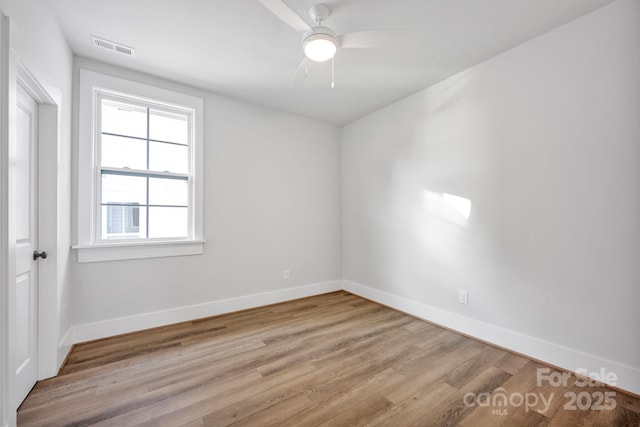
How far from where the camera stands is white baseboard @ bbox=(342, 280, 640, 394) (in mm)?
1785

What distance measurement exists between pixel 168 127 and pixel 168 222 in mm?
1071

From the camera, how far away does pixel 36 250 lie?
1.83 m

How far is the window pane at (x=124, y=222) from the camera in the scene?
2.62 metres

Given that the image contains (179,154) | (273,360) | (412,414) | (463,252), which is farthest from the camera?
(179,154)

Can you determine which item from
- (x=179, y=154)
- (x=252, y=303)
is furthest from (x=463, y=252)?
(x=179, y=154)

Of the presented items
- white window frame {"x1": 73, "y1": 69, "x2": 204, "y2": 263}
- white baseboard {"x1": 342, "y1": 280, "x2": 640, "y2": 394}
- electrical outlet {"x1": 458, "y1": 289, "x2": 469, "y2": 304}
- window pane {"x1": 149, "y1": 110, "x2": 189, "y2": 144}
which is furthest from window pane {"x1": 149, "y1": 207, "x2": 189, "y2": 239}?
electrical outlet {"x1": 458, "y1": 289, "x2": 469, "y2": 304}

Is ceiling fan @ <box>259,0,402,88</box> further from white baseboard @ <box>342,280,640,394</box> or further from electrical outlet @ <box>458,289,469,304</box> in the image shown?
white baseboard @ <box>342,280,640,394</box>

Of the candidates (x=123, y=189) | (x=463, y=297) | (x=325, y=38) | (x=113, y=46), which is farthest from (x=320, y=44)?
(x=463, y=297)

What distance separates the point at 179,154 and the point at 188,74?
853mm

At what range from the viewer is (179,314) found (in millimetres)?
2889

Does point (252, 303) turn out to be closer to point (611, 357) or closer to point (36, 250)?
point (36, 250)

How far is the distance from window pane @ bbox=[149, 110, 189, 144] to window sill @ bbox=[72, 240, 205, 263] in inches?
45.8

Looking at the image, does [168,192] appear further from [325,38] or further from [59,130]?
[325,38]

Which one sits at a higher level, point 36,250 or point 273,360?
point 36,250
